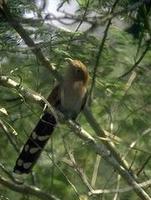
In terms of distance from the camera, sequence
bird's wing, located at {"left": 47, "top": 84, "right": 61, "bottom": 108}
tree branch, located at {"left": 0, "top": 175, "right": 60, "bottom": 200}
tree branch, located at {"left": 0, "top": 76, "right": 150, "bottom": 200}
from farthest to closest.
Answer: bird's wing, located at {"left": 47, "top": 84, "right": 61, "bottom": 108} → tree branch, located at {"left": 0, "top": 175, "right": 60, "bottom": 200} → tree branch, located at {"left": 0, "top": 76, "right": 150, "bottom": 200}

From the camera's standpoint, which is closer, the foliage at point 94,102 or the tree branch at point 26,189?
the tree branch at point 26,189

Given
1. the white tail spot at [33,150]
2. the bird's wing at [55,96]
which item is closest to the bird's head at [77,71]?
the bird's wing at [55,96]

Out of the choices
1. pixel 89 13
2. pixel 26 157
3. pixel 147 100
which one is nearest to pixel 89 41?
pixel 89 13

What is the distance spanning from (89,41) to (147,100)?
0.74m

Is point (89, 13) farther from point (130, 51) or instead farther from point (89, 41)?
point (130, 51)

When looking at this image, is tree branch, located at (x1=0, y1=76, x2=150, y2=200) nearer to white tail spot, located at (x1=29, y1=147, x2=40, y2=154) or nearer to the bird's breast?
white tail spot, located at (x1=29, y1=147, x2=40, y2=154)

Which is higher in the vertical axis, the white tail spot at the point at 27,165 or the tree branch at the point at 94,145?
the tree branch at the point at 94,145

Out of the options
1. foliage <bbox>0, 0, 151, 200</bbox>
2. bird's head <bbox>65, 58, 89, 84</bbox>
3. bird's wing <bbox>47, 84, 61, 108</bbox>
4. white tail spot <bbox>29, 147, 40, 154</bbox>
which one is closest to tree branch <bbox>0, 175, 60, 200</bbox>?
foliage <bbox>0, 0, 151, 200</bbox>

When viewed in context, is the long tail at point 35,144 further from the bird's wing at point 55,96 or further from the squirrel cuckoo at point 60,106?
the bird's wing at point 55,96

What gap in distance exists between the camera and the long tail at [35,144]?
4188 millimetres

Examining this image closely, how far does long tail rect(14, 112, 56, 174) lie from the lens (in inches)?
165

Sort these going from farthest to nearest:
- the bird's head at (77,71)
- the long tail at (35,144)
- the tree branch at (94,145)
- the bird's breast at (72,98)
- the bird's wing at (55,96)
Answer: the bird's breast at (72,98) → the bird's wing at (55,96) → the bird's head at (77,71) → the long tail at (35,144) → the tree branch at (94,145)

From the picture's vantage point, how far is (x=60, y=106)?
4648mm

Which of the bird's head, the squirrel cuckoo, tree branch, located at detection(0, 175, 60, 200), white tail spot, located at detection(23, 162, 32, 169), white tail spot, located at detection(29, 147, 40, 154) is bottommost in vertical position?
tree branch, located at detection(0, 175, 60, 200)
